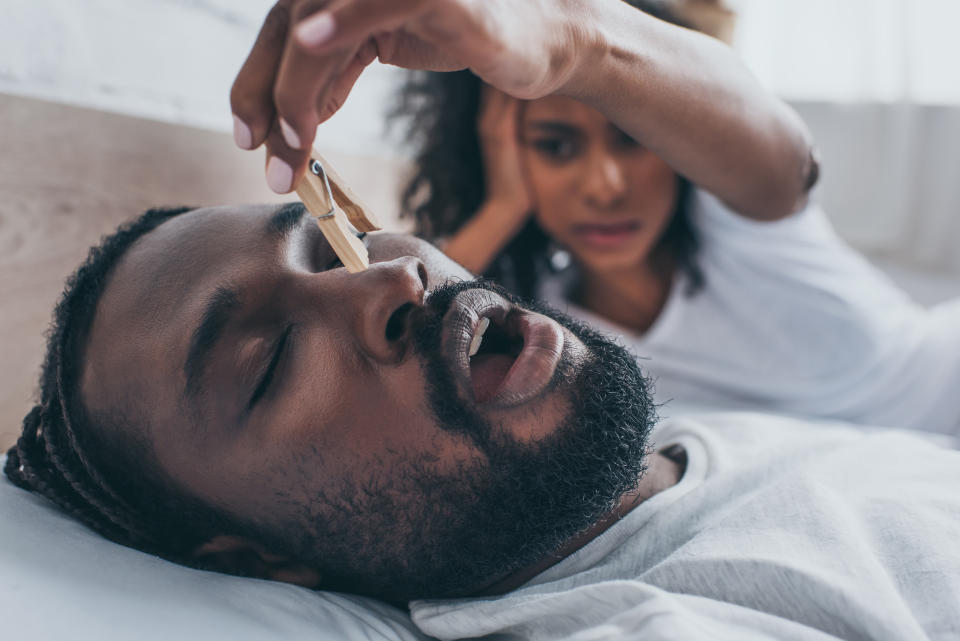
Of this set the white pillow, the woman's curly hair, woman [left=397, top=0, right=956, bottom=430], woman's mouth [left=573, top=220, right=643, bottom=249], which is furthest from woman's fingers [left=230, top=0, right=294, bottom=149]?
the woman's curly hair

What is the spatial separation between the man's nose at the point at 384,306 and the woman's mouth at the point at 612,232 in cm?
74

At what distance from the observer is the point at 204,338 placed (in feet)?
1.99

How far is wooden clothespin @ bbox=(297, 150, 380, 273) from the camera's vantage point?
0.54 meters

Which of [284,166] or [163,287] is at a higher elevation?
[284,166]

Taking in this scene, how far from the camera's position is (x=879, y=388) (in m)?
1.26

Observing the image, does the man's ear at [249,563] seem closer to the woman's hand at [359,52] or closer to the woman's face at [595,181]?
the woman's hand at [359,52]

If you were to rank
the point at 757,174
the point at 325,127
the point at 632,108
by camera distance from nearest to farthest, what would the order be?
the point at 632,108, the point at 757,174, the point at 325,127

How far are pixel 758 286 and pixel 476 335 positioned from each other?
32.3 inches

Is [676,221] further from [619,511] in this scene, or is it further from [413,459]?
[413,459]

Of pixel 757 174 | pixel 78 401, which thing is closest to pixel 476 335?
pixel 78 401

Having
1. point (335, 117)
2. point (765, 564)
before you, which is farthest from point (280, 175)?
point (335, 117)

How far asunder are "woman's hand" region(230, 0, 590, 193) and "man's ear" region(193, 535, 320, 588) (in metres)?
0.39

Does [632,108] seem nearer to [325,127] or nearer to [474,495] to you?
[474,495]

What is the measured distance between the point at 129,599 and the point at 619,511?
0.47 m
